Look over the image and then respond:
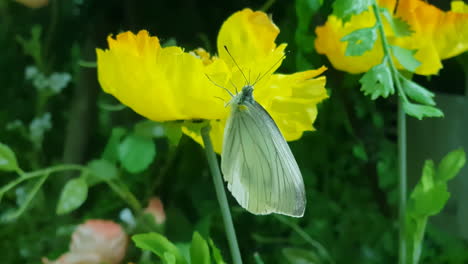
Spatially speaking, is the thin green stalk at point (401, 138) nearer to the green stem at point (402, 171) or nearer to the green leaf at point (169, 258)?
the green stem at point (402, 171)

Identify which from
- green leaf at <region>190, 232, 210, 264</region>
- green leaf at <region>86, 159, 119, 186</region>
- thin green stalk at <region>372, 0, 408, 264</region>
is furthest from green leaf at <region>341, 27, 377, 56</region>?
green leaf at <region>86, 159, 119, 186</region>

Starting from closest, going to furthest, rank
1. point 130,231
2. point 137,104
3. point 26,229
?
point 137,104, point 130,231, point 26,229

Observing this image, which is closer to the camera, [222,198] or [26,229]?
[222,198]

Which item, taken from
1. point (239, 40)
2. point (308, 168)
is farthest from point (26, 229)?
point (239, 40)

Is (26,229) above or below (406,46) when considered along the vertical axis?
below

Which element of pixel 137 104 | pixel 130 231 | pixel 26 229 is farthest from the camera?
pixel 26 229

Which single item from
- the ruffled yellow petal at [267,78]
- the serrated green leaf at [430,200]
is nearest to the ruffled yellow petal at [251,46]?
the ruffled yellow petal at [267,78]

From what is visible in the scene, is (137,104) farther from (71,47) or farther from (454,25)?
(71,47)
